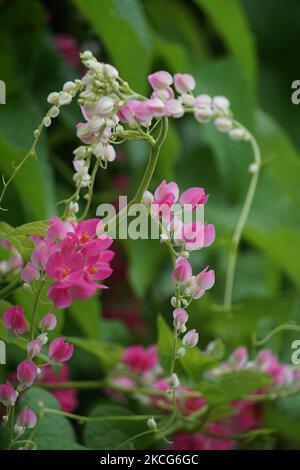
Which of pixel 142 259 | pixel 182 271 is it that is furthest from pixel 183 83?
pixel 142 259

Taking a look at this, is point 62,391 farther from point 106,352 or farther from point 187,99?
point 187,99

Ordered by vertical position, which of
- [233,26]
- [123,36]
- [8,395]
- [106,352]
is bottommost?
[8,395]

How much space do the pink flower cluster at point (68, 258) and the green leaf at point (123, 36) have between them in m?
0.29

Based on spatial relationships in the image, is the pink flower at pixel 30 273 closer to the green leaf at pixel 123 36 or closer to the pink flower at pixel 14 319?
the pink flower at pixel 14 319

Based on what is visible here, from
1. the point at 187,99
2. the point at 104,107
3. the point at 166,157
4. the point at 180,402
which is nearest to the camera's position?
the point at 104,107

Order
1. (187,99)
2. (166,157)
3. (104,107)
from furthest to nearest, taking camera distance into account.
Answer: (166,157), (187,99), (104,107)

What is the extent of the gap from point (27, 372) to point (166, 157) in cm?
39

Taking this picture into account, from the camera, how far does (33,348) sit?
423 mm

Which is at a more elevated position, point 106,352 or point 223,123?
point 223,123

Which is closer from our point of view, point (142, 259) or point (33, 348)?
point (33, 348)

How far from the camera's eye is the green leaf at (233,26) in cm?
85

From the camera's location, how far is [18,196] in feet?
2.25

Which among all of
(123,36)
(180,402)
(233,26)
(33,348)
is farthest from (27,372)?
(233,26)
